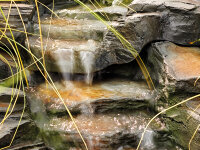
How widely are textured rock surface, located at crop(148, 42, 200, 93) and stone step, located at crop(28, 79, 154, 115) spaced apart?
30 cm

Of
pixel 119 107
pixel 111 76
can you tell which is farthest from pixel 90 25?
pixel 119 107

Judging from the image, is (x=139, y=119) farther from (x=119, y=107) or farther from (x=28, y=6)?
(x=28, y=6)

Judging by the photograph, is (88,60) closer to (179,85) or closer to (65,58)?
(65,58)

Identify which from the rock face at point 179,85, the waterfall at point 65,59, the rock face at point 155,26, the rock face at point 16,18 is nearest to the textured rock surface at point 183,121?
the rock face at point 179,85

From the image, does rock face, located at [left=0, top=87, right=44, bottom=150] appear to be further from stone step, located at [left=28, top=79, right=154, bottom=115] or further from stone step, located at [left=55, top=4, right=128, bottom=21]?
stone step, located at [left=55, top=4, right=128, bottom=21]

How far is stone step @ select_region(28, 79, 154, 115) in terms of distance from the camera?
270 centimetres

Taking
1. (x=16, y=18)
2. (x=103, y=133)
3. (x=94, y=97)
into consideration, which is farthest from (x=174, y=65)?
(x=16, y=18)

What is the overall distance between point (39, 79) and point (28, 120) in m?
0.89

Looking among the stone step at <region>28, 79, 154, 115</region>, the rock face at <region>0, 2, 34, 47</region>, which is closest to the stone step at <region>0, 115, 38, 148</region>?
the stone step at <region>28, 79, 154, 115</region>

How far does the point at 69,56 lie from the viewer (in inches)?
118

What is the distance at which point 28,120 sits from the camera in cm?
250

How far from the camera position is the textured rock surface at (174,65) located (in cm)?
243

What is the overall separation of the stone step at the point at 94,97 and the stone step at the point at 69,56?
0.24m

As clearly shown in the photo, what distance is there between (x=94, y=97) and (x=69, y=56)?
2.08ft
